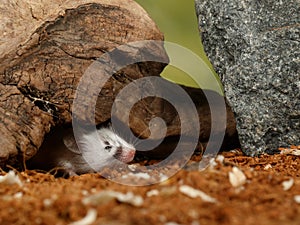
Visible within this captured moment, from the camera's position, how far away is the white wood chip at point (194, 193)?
5.10 ft

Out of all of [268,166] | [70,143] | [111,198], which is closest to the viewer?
[111,198]

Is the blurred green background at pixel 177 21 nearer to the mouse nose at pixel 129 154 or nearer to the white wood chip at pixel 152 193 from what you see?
the mouse nose at pixel 129 154

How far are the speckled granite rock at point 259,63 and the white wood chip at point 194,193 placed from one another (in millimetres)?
1104

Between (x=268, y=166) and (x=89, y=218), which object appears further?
(x=268, y=166)

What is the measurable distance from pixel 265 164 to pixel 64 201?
4.10 ft

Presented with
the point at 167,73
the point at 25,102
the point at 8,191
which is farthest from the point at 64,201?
the point at 167,73

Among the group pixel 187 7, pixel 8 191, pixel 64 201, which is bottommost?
Answer: pixel 8 191

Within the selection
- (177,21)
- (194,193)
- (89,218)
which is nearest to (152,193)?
(194,193)

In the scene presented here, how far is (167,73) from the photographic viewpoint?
358 cm

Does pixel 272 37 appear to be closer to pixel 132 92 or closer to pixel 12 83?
pixel 132 92

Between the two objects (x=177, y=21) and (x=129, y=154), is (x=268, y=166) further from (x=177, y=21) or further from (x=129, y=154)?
(x=177, y=21)

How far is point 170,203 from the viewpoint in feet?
4.86

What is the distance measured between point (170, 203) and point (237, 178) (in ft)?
1.21

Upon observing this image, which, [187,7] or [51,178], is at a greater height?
[187,7]
